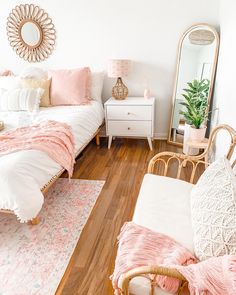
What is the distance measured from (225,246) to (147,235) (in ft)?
1.25

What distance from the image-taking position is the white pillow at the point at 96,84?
3230mm

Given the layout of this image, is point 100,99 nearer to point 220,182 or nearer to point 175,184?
point 175,184

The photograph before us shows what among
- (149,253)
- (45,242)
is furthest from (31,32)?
(149,253)

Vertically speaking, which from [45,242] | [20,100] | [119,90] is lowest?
[45,242]

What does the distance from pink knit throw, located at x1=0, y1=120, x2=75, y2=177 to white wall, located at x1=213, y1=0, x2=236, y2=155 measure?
57.6 inches

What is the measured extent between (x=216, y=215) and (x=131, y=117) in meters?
2.21

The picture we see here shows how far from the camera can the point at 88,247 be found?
1.73 meters

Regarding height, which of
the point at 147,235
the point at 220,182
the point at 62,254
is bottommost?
the point at 62,254

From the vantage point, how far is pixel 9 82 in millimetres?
3133

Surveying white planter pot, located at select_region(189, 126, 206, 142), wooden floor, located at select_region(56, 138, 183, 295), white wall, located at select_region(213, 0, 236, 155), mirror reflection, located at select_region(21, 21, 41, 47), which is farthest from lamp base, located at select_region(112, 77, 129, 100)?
mirror reflection, located at select_region(21, 21, 41, 47)

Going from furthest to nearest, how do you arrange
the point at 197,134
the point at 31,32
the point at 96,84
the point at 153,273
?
the point at 31,32 → the point at 96,84 → the point at 197,134 → the point at 153,273

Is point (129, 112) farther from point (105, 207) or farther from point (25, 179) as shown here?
point (25, 179)

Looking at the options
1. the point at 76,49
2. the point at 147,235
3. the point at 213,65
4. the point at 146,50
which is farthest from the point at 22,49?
the point at 147,235

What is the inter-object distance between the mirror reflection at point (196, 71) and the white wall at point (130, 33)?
13cm
